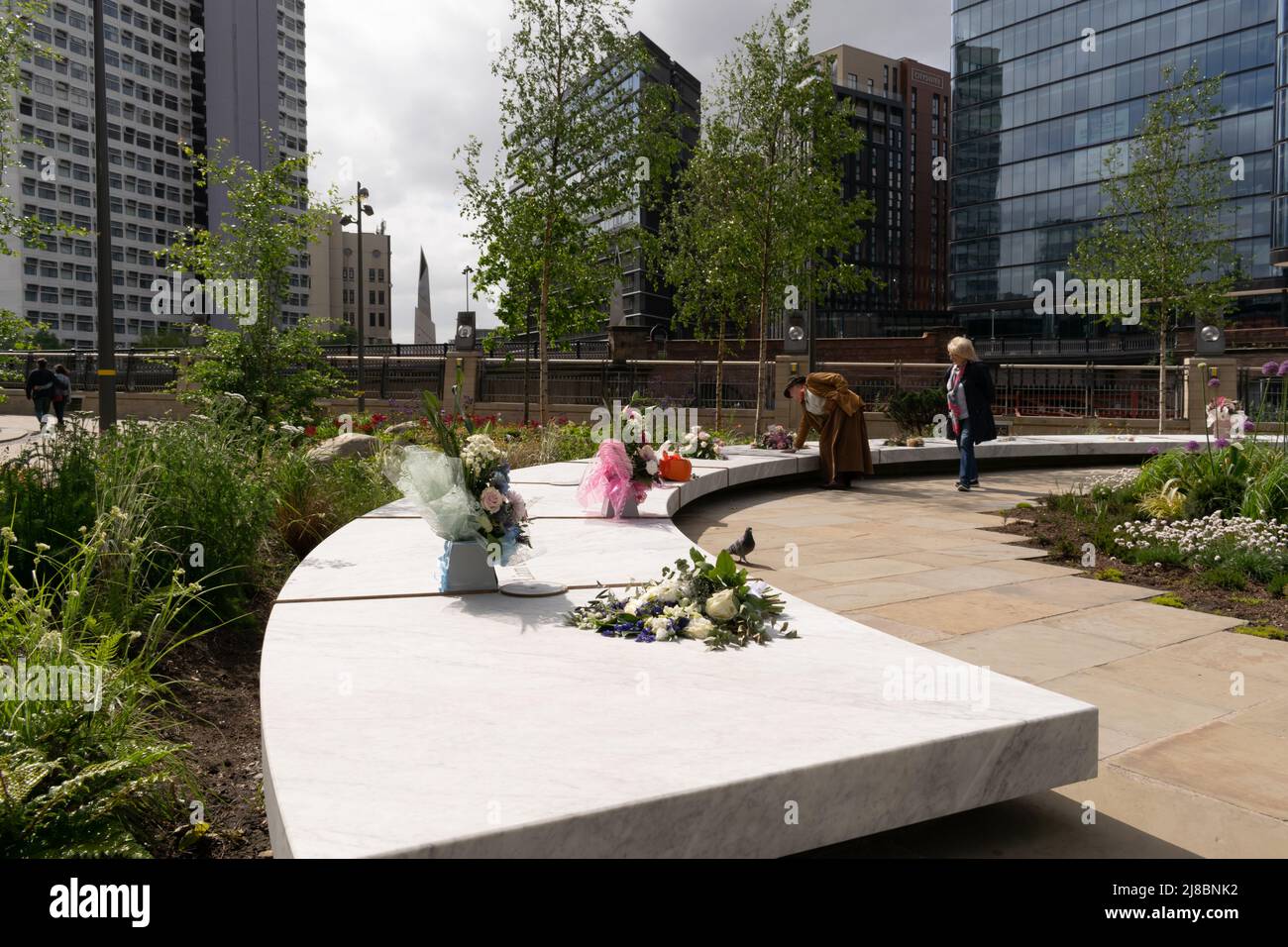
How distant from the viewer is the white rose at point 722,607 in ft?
13.1

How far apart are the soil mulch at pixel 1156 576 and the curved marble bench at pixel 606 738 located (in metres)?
3.60

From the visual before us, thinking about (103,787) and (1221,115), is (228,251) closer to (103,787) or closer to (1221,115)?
(103,787)

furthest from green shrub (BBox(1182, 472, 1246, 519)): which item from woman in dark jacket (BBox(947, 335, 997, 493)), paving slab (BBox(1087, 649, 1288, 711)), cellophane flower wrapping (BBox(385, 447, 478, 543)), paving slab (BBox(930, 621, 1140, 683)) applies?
cellophane flower wrapping (BBox(385, 447, 478, 543))

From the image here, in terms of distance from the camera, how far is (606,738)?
276 centimetres

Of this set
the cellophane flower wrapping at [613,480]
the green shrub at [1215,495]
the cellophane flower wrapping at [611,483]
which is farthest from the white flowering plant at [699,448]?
the green shrub at [1215,495]

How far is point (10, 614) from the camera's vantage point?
358 cm

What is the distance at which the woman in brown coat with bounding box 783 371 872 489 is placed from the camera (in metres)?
13.1

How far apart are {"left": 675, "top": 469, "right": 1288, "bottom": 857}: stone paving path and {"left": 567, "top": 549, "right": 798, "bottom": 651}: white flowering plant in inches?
43.6

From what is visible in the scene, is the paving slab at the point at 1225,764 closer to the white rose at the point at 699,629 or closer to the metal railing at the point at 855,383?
the white rose at the point at 699,629

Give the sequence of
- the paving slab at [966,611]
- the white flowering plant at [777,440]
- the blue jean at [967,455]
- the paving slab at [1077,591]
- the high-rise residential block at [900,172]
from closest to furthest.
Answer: the paving slab at [966,611]
the paving slab at [1077,591]
the blue jean at [967,455]
the white flowering plant at [777,440]
the high-rise residential block at [900,172]

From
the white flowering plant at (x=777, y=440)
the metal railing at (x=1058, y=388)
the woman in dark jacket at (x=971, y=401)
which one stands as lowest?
the white flowering plant at (x=777, y=440)

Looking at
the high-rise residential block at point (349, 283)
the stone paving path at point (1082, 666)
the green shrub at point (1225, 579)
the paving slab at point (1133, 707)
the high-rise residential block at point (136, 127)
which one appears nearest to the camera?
the stone paving path at point (1082, 666)

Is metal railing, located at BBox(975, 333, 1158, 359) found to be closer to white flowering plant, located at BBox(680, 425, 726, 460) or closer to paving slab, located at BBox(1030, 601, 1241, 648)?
white flowering plant, located at BBox(680, 425, 726, 460)
